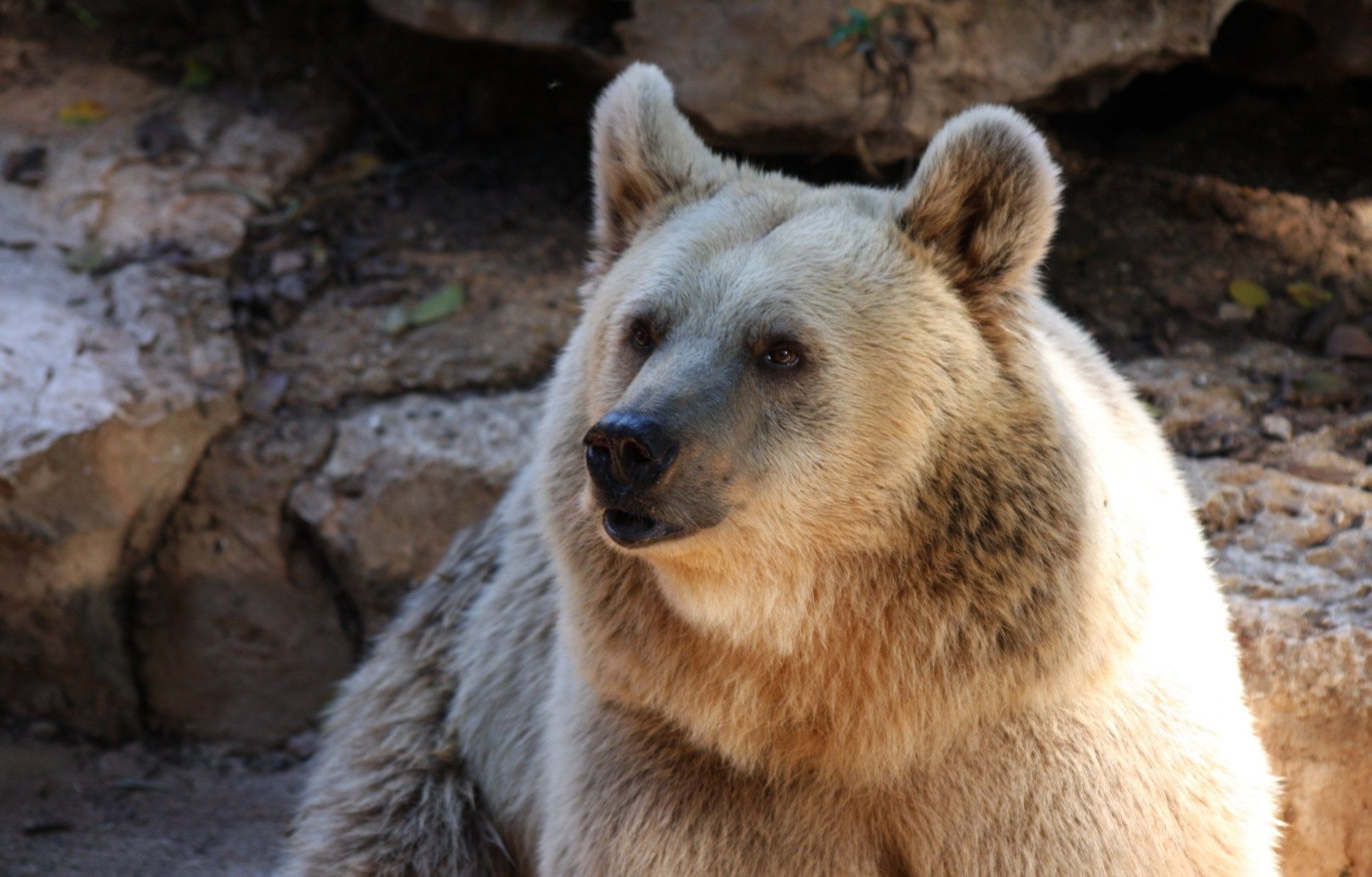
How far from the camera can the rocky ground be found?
17.0ft

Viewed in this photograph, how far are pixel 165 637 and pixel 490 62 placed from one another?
3.25 meters

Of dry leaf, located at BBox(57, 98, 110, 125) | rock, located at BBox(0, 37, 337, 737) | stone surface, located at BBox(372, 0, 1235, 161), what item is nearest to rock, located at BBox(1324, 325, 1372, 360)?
stone surface, located at BBox(372, 0, 1235, 161)

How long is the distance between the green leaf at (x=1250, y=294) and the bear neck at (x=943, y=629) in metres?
3.12

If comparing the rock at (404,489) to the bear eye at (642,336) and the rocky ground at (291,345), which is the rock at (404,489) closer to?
the rocky ground at (291,345)

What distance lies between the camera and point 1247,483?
4.40m

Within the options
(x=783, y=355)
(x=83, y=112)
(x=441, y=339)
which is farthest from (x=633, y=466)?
(x=83, y=112)

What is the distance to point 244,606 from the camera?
5699mm

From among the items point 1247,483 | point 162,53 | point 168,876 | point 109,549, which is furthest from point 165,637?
point 1247,483

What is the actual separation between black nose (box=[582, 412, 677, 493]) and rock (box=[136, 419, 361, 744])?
3389 millimetres

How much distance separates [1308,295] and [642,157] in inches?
139

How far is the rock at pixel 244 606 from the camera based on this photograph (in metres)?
5.61

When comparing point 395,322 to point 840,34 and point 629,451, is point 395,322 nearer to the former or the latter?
point 840,34

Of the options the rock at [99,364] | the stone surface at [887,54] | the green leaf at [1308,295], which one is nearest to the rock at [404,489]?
the rock at [99,364]

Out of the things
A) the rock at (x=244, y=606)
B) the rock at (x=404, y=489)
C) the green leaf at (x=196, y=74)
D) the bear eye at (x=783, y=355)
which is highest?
the bear eye at (x=783, y=355)
